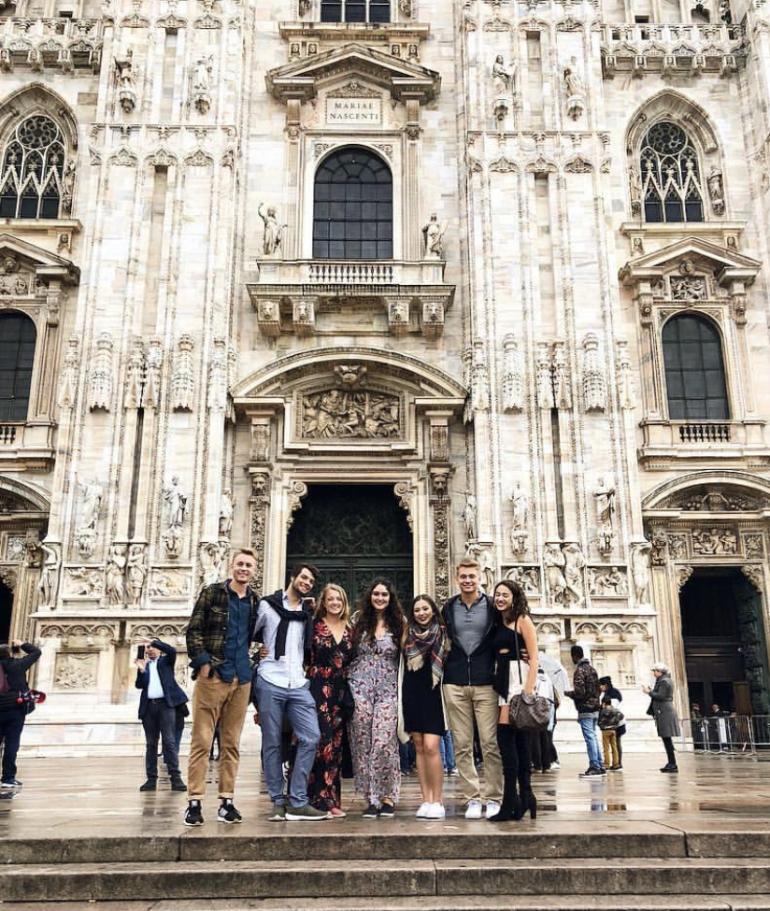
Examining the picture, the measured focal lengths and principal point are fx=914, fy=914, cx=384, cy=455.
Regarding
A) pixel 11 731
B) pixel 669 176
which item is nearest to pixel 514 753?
pixel 11 731

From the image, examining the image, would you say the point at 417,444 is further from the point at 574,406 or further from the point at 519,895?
the point at 519,895

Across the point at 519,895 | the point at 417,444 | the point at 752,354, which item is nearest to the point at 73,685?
the point at 417,444

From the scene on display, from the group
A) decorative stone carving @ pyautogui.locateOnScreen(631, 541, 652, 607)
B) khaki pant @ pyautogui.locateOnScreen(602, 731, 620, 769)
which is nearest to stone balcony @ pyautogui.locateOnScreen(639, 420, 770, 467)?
decorative stone carving @ pyautogui.locateOnScreen(631, 541, 652, 607)

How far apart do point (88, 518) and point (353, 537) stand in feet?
18.7

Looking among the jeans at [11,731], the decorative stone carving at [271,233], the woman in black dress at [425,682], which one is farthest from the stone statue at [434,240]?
the woman in black dress at [425,682]

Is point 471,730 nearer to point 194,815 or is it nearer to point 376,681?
point 376,681

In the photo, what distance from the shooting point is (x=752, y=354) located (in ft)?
70.0

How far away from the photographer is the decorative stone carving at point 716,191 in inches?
890

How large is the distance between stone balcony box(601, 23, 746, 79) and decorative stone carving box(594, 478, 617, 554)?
1154cm

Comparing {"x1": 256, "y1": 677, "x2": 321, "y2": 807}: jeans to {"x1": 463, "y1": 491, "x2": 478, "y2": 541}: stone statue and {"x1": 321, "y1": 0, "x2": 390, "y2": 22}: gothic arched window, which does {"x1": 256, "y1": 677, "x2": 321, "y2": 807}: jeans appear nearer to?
{"x1": 463, "y1": 491, "x2": 478, "y2": 541}: stone statue

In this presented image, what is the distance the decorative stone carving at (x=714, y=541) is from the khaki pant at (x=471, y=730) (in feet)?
46.0

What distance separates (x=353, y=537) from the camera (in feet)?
67.5

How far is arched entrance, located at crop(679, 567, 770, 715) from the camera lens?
1994 centimetres

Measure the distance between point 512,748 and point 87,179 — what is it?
19.6 m
